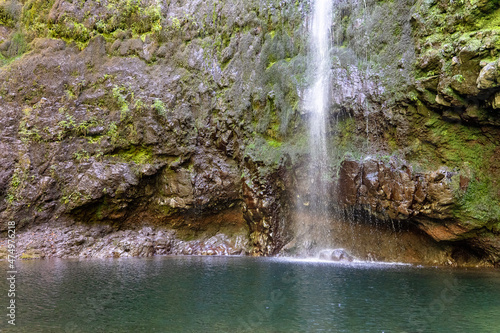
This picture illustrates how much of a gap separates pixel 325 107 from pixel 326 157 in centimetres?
254

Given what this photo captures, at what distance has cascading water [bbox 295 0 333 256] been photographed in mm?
16516

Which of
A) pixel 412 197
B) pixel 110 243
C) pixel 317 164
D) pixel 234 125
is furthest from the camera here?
pixel 234 125

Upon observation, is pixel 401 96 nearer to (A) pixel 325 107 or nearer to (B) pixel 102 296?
(A) pixel 325 107

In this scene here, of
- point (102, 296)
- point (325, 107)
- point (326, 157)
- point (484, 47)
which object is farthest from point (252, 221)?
point (484, 47)

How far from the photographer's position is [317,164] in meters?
16.6

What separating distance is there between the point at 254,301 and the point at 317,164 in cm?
1054

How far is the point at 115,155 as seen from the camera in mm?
18781

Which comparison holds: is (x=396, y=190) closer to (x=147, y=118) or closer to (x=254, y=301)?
(x=254, y=301)

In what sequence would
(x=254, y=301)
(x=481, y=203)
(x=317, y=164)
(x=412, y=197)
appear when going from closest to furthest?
(x=254, y=301)
(x=481, y=203)
(x=412, y=197)
(x=317, y=164)

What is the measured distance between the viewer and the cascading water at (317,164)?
1652 centimetres

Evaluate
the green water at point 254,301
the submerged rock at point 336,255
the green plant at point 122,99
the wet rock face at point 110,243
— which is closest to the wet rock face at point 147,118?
the green plant at point 122,99

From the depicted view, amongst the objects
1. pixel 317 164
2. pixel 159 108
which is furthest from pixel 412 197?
pixel 159 108

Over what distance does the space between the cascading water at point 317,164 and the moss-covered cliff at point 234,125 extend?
0.38 m

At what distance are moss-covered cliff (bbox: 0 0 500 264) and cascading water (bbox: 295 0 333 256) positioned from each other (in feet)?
1.25
